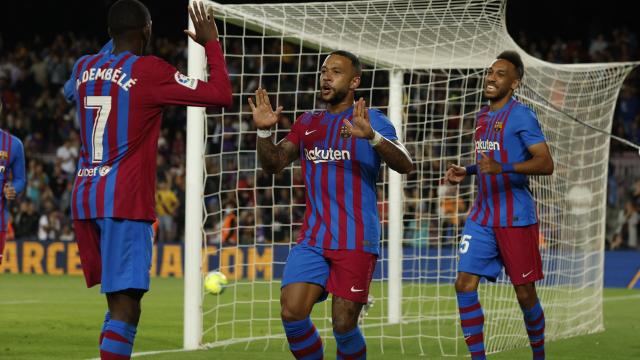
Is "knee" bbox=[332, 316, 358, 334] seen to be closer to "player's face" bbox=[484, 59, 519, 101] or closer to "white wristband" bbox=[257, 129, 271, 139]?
"white wristband" bbox=[257, 129, 271, 139]

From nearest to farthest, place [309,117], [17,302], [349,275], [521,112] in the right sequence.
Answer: [349,275], [309,117], [521,112], [17,302]

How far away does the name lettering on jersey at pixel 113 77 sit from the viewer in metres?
5.28

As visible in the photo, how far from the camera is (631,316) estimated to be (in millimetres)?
13586

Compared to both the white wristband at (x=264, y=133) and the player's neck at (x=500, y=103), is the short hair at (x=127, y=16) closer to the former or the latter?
the white wristband at (x=264, y=133)

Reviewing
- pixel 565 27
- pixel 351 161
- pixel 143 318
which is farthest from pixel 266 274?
pixel 351 161

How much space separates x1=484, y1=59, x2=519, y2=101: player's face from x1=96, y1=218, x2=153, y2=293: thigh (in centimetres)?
327

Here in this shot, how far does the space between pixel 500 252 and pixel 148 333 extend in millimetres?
4291

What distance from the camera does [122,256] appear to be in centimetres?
527

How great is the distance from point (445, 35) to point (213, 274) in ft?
11.6

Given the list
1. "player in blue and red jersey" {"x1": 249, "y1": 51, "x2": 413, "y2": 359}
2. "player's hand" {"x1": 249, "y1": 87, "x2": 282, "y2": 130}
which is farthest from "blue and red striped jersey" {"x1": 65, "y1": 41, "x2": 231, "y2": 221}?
"player in blue and red jersey" {"x1": 249, "y1": 51, "x2": 413, "y2": 359}

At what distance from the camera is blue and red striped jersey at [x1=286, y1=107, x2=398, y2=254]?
242 inches

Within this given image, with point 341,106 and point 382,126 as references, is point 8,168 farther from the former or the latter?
point 382,126

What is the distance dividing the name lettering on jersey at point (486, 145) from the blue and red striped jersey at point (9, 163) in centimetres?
448

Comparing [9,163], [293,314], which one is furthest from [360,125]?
[9,163]
